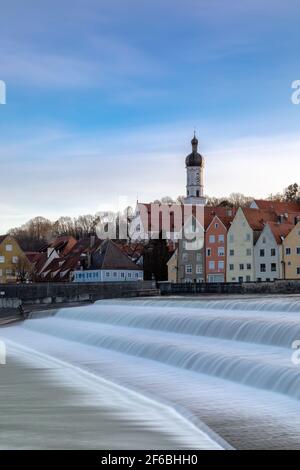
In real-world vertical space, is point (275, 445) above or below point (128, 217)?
below

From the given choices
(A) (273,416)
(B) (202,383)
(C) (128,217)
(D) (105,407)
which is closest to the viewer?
(A) (273,416)

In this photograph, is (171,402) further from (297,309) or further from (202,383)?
(297,309)

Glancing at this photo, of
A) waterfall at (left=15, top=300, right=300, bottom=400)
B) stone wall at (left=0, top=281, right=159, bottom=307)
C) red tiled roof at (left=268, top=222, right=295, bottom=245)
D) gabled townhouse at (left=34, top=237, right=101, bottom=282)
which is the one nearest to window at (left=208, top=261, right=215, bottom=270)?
red tiled roof at (left=268, top=222, right=295, bottom=245)

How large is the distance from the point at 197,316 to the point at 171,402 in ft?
40.3

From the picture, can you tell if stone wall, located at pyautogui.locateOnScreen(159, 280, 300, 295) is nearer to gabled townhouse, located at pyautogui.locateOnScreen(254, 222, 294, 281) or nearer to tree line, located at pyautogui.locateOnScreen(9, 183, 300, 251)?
gabled townhouse, located at pyautogui.locateOnScreen(254, 222, 294, 281)

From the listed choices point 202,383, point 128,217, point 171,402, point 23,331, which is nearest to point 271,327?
point 202,383

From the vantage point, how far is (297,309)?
2825 cm

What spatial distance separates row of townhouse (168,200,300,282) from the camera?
70.2 m

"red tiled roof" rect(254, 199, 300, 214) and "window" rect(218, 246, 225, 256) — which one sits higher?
"red tiled roof" rect(254, 199, 300, 214)

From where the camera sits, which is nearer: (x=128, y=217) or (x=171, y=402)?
(x=171, y=402)

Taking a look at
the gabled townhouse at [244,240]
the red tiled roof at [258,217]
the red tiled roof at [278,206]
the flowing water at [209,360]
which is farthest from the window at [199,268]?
the flowing water at [209,360]

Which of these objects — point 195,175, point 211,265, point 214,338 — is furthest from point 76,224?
point 214,338

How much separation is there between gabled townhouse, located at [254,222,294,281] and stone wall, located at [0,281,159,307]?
19090 mm
